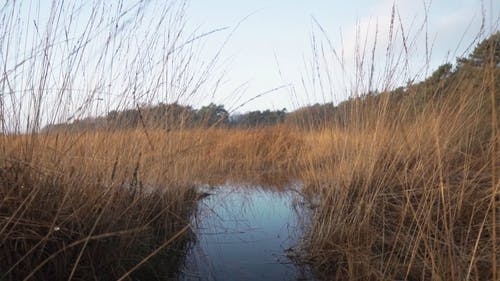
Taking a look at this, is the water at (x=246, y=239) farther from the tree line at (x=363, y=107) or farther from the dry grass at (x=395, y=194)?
the tree line at (x=363, y=107)

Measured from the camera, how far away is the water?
6.09 ft

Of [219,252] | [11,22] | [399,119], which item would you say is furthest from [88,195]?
[399,119]

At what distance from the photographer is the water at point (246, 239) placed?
1855 millimetres

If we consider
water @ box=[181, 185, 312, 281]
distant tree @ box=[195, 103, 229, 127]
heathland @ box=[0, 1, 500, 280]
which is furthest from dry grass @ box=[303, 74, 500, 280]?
distant tree @ box=[195, 103, 229, 127]

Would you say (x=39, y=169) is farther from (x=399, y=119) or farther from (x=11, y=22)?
(x=399, y=119)

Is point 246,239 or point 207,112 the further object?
point 207,112

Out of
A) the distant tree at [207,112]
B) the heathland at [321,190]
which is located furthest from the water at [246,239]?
the distant tree at [207,112]

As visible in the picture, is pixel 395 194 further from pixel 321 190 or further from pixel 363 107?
pixel 363 107

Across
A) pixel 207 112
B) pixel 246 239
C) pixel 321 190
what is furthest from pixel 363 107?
pixel 246 239

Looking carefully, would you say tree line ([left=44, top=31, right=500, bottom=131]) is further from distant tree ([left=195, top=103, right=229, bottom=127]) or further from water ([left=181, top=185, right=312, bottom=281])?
water ([left=181, top=185, right=312, bottom=281])

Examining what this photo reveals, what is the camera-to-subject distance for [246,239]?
2.36 meters

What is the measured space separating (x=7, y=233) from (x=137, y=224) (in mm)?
614

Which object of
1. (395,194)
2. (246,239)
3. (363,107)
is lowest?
(246,239)

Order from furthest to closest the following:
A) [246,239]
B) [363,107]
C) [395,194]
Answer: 1. [363,107]
2. [246,239]
3. [395,194]
